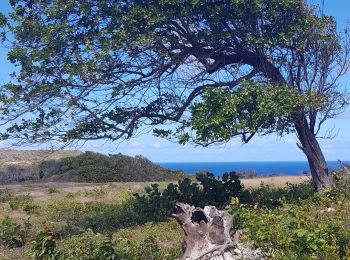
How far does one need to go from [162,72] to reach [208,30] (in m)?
1.31

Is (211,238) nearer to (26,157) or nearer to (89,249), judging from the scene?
(89,249)

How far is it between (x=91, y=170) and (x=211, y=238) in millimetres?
18936

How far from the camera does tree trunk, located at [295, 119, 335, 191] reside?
564 inches

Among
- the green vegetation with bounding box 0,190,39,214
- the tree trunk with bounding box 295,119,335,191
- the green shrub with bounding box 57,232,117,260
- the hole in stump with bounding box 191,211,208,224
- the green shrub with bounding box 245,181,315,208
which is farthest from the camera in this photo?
the green vegetation with bounding box 0,190,39,214

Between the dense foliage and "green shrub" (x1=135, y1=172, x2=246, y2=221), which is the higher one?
"green shrub" (x1=135, y1=172, x2=246, y2=221)

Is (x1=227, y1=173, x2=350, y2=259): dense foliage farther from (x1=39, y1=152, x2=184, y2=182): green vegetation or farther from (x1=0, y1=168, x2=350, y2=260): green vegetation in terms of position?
(x1=39, y1=152, x2=184, y2=182): green vegetation

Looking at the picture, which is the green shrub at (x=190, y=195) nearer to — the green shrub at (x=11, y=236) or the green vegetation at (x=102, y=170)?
the green shrub at (x=11, y=236)

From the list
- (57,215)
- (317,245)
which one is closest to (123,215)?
(57,215)

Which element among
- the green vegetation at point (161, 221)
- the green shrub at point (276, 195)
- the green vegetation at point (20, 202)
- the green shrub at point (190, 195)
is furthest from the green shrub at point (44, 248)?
the green vegetation at point (20, 202)

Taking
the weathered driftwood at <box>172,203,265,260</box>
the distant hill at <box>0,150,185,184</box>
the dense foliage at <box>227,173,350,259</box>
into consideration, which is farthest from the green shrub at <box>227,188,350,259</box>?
the distant hill at <box>0,150,185,184</box>

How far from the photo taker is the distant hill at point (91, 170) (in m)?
26.7

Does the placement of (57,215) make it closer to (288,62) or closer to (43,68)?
(43,68)

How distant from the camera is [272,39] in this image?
12727 mm

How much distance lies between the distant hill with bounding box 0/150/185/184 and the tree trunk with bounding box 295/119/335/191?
1327cm
